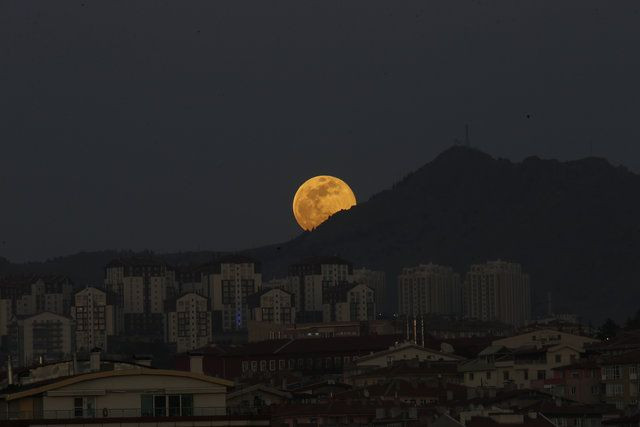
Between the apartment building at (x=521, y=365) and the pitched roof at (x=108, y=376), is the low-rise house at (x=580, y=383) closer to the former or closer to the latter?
the apartment building at (x=521, y=365)

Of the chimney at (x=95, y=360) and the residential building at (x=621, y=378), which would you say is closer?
the chimney at (x=95, y=360)

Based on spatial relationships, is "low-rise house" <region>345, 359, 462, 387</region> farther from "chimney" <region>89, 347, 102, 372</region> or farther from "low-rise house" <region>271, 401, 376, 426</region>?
"chimney" <region>89, 347, 102, 372</region>

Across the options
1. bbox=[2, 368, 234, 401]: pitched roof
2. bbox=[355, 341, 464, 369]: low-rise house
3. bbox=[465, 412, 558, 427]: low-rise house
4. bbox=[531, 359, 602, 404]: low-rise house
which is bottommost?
bbox=[355, 341, 464, 369]: low-rise house

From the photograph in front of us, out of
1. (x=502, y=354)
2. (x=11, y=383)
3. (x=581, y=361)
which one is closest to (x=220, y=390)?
(x=11, y=383)

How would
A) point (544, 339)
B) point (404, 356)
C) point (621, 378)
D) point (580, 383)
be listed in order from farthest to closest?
point (404, 356), point (544, 339), point (580, 383), point (621, 378)

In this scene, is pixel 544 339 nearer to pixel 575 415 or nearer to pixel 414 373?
pixel 414 373

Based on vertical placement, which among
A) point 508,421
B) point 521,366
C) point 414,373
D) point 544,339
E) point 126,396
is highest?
point 126,396

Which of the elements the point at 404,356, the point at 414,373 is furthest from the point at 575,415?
the point at 404,356

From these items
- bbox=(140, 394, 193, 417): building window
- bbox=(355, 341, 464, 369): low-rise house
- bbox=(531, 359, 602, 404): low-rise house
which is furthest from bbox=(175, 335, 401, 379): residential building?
bbox=(140, 394, 193, 417): building window

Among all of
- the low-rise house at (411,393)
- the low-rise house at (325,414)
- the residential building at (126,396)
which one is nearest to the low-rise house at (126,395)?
the residential building at (126,396)
